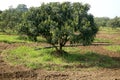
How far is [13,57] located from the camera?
1093 inches

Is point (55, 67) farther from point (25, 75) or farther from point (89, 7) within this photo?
point (89, 7)

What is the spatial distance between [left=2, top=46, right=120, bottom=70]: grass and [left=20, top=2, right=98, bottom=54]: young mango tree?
158 centimetres

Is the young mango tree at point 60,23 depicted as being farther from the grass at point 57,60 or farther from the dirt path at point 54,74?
the dirt path at point 54,74

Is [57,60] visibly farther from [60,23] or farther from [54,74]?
[54,74]

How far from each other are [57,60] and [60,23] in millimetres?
3745

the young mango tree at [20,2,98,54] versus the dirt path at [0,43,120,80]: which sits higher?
the young mango tree at [20,2,98,54]

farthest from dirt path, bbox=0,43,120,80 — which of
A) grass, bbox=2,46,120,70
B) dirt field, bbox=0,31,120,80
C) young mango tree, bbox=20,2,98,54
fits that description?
young mango tree, bbox=20,2,98,54

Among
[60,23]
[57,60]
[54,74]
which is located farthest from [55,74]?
[60,23]

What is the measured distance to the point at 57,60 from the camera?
85.8ft

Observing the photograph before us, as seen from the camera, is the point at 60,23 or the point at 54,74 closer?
the point at 54,74

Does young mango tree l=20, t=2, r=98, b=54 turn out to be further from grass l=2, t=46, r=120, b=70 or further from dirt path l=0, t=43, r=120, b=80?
dirt path l=0, t=43, r=120, b=80

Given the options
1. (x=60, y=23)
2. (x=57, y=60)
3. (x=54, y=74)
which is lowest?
(x=54, y=74)

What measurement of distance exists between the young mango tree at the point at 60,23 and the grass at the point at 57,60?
1.58 metres

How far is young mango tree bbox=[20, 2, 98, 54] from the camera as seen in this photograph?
1021 inches
